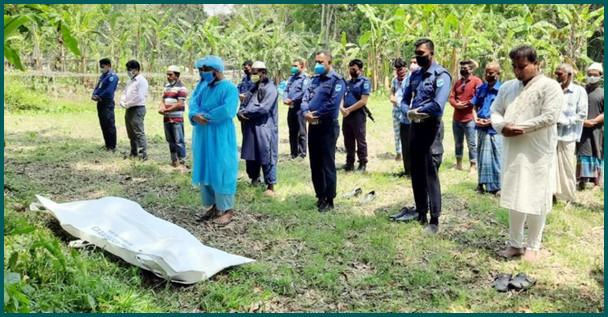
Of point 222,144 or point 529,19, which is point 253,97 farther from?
point 529,19

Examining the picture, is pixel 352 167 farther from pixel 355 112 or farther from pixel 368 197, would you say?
pixel 368 197

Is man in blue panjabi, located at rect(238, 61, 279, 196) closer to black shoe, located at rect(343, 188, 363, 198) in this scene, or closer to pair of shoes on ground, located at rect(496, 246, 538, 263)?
black shoe, located at rect(343, 188, 363, 198)

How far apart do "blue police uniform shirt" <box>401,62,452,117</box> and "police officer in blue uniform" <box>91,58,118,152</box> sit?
5.93 m

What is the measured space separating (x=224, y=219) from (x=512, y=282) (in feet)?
9.27

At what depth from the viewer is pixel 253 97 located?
6.75 m

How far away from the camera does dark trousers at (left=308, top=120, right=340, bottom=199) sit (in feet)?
19.6

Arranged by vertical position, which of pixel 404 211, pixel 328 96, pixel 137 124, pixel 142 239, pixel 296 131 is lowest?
pixel 404 211

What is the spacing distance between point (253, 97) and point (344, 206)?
1.74 metres

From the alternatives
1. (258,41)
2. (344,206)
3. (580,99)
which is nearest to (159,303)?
(344,206)

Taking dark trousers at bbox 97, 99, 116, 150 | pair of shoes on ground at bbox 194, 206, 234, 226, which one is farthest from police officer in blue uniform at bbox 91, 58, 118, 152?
pair of shoes on ground at bbox 194, 206, 234, 226

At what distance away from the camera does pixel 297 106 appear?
366 inches

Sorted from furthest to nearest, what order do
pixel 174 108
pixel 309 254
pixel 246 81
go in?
1. pixel 246 81
2. pixel 174 108
3. pixel 309 254

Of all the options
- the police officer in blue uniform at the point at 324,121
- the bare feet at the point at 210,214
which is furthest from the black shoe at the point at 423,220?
the bare feet at the point at 210,214

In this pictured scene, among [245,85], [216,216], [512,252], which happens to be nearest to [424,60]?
[512,252]
